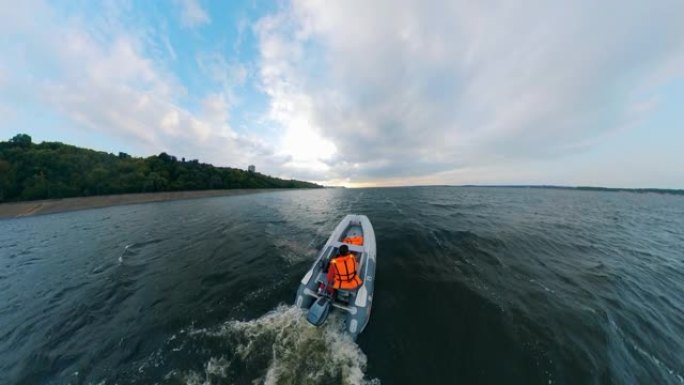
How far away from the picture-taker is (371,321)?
5859 millimetres

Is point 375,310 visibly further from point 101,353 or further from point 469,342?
point 101,353

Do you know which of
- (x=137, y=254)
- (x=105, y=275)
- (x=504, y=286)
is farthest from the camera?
(x=137, y=254)

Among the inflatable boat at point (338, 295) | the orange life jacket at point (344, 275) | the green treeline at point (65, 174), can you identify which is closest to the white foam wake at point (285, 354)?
the inflatable boat at point (338, 295)

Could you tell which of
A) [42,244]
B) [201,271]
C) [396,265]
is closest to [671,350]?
[396,265]

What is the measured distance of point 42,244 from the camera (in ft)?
47.2

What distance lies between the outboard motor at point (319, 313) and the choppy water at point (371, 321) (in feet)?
1.33

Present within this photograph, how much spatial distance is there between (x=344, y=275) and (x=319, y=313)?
1.18 m

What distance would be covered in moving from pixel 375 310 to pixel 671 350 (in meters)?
7.56

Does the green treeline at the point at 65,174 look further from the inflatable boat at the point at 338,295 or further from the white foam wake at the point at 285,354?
the inflatable boat at the point at 338,295

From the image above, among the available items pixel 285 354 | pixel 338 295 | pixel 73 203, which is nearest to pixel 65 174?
pixel 73 203

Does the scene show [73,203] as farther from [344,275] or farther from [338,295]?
[344,275]

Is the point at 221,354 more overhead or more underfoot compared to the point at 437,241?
more underfoot

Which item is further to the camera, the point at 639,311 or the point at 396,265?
the point at 396,265

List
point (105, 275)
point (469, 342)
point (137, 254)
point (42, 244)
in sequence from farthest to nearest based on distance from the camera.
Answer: point (42, 244) < point (137, 254) < point (105, 275) < point (469, 342)
